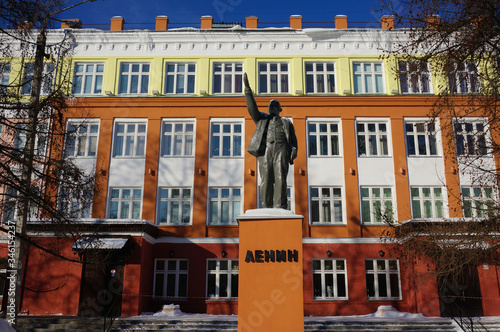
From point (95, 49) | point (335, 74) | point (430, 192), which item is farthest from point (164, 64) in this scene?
point (430, 192)

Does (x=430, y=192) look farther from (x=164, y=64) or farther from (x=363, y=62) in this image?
(x=164, y=64)

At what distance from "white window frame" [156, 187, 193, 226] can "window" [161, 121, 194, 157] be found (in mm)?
1862

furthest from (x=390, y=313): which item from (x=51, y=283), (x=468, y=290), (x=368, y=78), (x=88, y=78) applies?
(x=88, y=78)

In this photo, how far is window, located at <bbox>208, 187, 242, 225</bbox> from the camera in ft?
72.3

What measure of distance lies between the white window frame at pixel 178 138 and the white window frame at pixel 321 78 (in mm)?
6601

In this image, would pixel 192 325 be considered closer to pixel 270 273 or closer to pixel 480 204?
pixel 270 273

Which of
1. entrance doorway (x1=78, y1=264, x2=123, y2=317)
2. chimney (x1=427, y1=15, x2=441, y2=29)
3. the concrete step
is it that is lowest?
the concrete step

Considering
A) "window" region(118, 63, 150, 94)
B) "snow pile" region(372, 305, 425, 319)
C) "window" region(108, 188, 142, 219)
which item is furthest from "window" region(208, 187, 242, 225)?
"snow pile" region(372, 305, 425, 319)

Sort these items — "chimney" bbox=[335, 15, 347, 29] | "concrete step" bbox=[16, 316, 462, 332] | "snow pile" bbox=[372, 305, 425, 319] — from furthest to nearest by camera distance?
1. "chimney" bbox=[335, 15, 347, 29]
2. "snow pile" bbox=[372, 305, 425, 319]
3. "concrete step" bbox=[16, 316, 462, 332]

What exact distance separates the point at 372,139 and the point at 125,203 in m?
13.0

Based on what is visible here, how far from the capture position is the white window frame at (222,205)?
22000 mm

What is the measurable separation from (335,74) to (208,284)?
1274 cm

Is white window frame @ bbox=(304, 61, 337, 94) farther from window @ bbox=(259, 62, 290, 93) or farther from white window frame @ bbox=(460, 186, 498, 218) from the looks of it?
white window frame @ bbox=(460, 186, 498, 218)

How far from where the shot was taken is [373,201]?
72.5 feet
